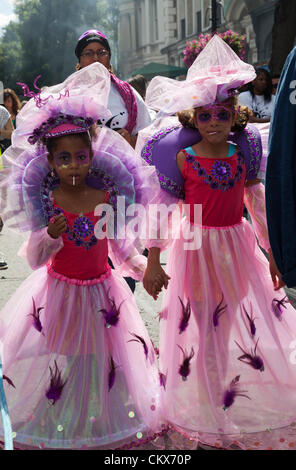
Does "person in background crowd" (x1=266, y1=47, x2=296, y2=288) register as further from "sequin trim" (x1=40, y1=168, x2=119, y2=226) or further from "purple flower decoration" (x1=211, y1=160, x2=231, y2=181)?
"sequin trim" (x1=40, y1=168, x2=119, y2=226)

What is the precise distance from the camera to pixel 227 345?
316 cm

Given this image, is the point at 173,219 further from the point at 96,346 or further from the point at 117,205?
the point at 96,346

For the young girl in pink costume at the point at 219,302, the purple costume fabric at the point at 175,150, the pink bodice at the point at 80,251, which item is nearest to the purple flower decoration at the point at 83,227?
the pink bodice at the point at 80,251

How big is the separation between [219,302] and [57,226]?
0.99m

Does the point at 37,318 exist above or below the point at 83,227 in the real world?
below

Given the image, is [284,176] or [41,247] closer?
[284,176]

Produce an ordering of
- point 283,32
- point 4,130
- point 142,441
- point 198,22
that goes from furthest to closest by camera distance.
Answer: point 198,22, point 283,32, point 4,130, point 142,441

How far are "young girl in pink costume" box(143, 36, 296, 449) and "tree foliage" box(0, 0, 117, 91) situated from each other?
4266 centimetres

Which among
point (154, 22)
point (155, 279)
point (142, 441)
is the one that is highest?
point (155, 279)

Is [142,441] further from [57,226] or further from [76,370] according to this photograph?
[57,226]

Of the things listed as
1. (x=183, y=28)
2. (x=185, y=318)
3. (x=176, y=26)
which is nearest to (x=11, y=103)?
(x=185, y=318)

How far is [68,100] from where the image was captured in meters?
2.95

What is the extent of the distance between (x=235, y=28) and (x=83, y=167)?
2698cm
